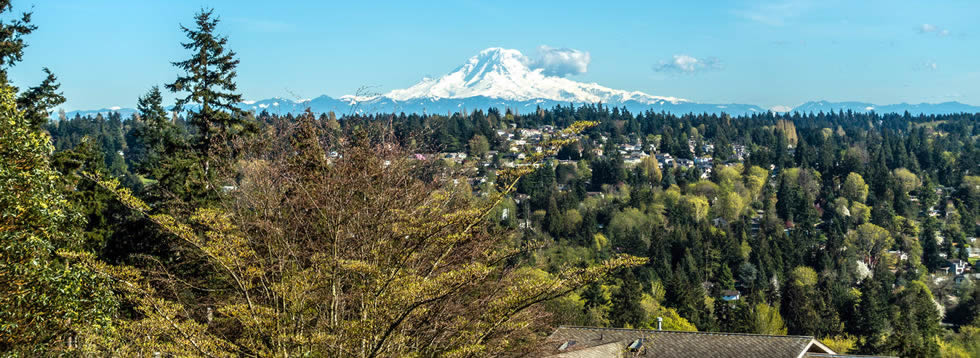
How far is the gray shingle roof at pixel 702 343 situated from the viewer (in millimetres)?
20297

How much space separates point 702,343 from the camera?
21062mm

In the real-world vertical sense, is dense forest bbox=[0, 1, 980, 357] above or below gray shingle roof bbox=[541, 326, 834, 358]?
above

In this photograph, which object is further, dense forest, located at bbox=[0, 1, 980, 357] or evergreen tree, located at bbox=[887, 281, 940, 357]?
evergreen tree, located at bbox=[887, 281, 940, 357]

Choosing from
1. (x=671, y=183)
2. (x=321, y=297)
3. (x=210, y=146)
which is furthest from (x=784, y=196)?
(x=321, y=297)

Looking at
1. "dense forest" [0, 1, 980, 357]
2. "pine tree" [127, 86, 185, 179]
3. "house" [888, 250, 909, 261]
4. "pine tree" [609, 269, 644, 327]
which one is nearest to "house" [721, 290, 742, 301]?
"dense forest" [0, 1, 980, 357]

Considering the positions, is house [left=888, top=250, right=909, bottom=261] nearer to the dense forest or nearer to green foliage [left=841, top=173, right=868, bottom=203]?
the dense forest

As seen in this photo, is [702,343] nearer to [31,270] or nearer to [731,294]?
[31,270]

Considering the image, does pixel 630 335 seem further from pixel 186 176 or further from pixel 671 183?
pixel 671 183

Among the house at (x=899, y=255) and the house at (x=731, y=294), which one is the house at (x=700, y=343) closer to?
the house at (x=731, y=294)

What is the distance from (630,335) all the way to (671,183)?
90263 mm

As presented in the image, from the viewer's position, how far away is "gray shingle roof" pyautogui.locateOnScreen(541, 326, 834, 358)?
20297mm

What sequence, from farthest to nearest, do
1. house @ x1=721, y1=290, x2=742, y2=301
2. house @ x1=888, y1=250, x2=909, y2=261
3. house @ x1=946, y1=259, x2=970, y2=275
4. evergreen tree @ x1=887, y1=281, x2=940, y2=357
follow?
house @ x1=888, y1=250, x2=909, y2=261
house @ x1=946, y1=259, x2=970, y2=275
house @ x1=721, y1=290, x2=742, y2=301
evergreen tree @ x1=887, y1=281, x2=940, y2=357

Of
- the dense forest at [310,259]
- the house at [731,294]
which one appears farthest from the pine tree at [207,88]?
the house at [731,294]

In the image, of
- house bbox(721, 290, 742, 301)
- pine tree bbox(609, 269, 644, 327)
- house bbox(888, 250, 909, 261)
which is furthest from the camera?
house bbox(888, 250, 909, 261)
